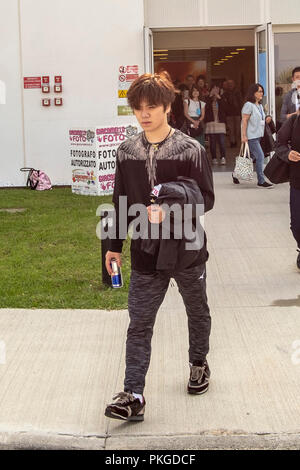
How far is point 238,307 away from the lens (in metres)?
7.74

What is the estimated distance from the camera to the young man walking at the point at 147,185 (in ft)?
16.4

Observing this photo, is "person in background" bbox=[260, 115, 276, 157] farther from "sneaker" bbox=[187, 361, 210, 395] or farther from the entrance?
"sneaker" bbox=[187, 361, 210, 395]

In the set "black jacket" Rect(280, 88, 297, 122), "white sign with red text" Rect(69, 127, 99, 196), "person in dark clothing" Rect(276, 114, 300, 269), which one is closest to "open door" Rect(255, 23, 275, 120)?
"black jacket" Rect(280, 88, 297, 122)

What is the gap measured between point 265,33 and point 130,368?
13.6m

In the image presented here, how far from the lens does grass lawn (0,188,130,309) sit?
8117 mm

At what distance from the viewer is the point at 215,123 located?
818 inches

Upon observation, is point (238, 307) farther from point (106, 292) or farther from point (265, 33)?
point (265, 33)

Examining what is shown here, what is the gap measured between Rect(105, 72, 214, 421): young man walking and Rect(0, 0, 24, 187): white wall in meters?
12.9

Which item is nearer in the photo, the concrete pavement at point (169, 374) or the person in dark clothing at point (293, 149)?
the concrete pavement at point (169, 374)

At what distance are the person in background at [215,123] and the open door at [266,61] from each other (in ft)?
8.18

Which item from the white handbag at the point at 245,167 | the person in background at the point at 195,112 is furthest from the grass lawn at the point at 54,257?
the person in background at the point at 195,112

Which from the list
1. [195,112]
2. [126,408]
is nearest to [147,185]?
[126,408]

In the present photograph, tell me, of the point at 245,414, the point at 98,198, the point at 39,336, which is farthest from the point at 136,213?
the point at 98,198

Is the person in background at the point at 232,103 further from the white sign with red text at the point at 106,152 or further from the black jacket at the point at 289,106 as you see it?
the black jacket at the point at 289,106
